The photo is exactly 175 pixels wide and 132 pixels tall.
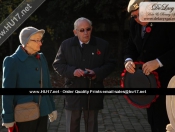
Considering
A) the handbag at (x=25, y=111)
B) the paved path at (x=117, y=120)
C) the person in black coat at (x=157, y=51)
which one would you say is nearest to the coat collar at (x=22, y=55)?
the handbag at (x=25, y=111)

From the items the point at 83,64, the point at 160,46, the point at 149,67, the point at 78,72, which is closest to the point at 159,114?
the point at 149,67

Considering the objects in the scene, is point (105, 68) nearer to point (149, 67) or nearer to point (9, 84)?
point (149, 67)

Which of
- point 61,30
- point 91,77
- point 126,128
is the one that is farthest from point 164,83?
point 61,30

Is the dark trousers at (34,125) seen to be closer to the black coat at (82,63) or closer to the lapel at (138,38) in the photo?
the black coat at (82,63)

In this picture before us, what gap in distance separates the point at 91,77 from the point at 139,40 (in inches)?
35.1

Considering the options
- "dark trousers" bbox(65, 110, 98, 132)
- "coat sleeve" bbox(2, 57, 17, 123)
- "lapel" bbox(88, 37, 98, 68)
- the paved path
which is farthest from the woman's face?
the paved path

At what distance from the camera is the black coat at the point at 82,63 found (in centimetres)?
446

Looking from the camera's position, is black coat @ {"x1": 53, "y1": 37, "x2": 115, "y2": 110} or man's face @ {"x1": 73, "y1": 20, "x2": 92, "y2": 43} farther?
black coat @ {"x1": 53, "y1": 37, "x2": 115, "y2": 110}

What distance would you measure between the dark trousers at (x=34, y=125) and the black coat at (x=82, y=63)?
25.0 inches

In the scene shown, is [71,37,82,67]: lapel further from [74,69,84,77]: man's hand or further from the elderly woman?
the elderly woman

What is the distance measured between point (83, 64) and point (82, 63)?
19mm

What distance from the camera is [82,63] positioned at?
4.46m

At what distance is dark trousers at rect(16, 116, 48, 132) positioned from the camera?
3.79m

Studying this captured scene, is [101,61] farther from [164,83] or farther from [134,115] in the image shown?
[134,115]
